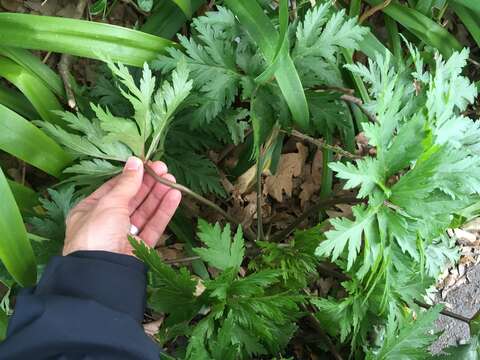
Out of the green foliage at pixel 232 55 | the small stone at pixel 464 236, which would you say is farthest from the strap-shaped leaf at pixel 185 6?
the small stone at pixel 464 236

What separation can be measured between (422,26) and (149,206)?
90 cm

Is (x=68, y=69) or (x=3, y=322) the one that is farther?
(x=68, y=69)

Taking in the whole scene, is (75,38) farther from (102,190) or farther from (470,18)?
(470,18)

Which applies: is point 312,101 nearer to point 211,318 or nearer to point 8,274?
point 211,318

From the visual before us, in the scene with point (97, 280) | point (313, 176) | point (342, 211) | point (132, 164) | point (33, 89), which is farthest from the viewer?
point (313, 176)

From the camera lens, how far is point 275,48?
1070 mm

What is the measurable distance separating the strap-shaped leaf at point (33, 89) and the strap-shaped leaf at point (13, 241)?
26 centimetres

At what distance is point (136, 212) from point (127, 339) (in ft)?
1.33

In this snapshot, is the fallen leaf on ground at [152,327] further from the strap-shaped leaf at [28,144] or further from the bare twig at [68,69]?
the bare twig at [68,69]

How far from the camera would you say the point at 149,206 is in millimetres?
1202

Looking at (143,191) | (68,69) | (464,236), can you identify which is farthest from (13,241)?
(464,236)

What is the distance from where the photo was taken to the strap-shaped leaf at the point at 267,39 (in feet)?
3.55

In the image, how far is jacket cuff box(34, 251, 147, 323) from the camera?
0.95m

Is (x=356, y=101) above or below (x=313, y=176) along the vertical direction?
above
